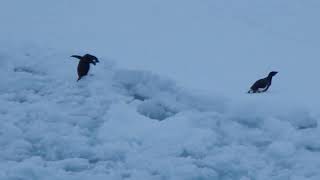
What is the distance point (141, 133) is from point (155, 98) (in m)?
0.72

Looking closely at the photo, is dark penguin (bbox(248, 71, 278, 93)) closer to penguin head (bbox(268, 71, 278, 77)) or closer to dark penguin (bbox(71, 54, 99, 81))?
penguin head (bbox(268, 71, 278, 77))

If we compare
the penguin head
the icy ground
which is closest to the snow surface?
the icy ground

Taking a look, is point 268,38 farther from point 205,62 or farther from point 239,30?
point 205,62

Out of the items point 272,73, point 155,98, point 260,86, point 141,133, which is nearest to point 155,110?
point 155,98

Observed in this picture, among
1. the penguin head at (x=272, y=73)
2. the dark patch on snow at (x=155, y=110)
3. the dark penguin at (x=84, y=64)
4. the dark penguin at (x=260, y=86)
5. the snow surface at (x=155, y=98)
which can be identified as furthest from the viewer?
the dark penguin at (x=84, y=64)

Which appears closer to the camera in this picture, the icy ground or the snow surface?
the icy ground

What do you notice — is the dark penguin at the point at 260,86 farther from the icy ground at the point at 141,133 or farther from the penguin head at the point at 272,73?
the icy ground at the point at 141,133

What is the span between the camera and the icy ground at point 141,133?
6410 millimetres

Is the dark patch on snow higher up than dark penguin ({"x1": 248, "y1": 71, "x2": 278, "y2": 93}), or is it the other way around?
dark penguin ({"x1": 248, "y1": 71, "x2": 278, "y2": 93})

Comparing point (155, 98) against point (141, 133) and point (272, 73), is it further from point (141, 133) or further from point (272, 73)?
point (272, 73)

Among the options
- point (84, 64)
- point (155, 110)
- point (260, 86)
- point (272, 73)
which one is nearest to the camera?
point (155, 110)

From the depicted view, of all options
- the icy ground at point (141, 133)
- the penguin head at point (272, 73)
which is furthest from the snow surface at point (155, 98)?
the penguin head at point (272, 73)

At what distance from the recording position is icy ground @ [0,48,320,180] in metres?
6.41

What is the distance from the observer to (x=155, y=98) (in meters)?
7.62
